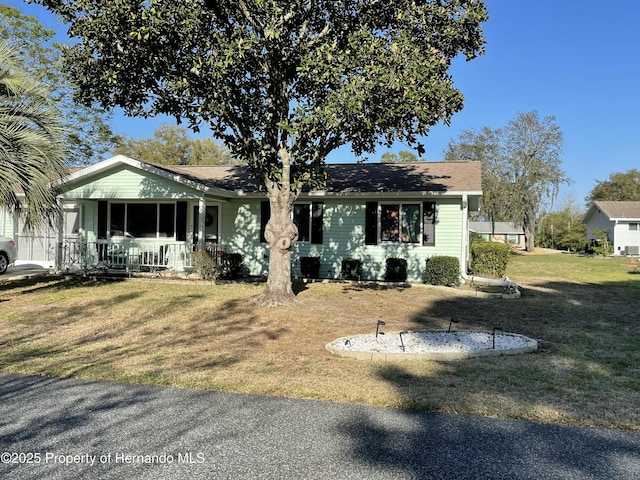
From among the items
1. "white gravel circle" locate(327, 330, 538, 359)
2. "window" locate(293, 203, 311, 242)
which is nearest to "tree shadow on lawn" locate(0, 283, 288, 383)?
"white gravel circle" locate(327, 330, 538, 359)

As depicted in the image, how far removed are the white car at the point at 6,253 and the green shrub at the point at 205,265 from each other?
21.0 feet

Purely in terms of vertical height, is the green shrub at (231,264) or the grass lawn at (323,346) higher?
the green shrub at (231,264)

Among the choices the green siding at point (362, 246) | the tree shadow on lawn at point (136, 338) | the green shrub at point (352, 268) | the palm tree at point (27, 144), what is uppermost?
the palm tree at point (27, 144)

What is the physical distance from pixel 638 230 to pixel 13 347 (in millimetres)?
45681

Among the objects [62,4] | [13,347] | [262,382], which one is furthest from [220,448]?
[62,4]

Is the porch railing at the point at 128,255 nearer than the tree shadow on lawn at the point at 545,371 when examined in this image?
No

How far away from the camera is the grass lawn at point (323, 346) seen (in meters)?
4.47

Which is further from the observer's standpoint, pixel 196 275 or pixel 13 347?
pixel 196 275

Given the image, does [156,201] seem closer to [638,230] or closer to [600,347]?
[600,347]

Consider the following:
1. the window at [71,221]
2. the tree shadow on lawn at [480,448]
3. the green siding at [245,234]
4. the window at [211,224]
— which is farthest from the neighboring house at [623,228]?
the tree shadow on lawn at [480,448]

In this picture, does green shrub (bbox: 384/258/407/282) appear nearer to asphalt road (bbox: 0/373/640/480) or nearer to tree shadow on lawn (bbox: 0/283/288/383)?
tree shadow on lawn (bbox: 0/283/288/383)

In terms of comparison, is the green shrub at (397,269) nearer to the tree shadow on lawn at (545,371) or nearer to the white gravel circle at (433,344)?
the tree shadow on lawn at (545,371)

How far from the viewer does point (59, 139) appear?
9.39 m

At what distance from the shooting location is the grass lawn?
447 cm
